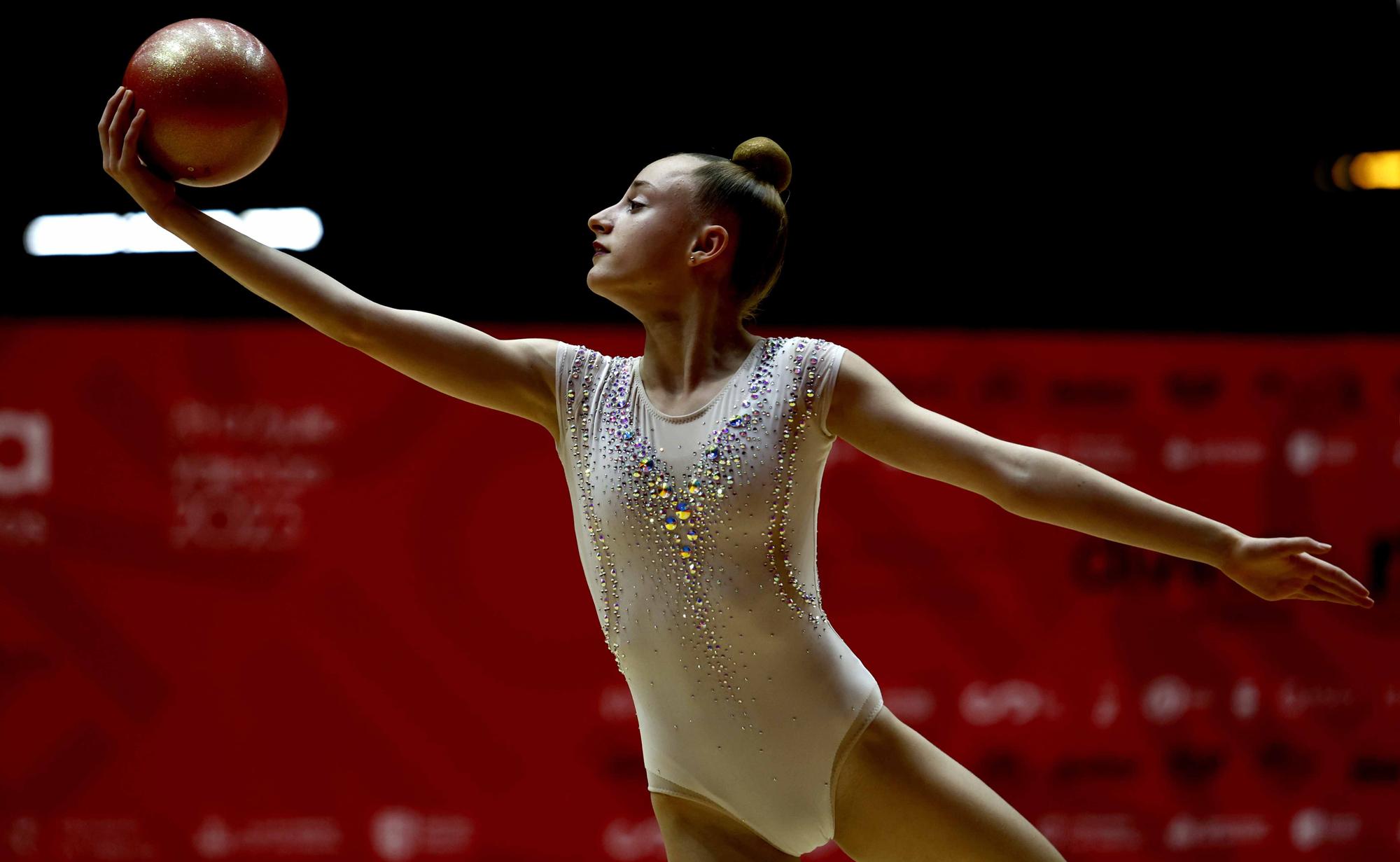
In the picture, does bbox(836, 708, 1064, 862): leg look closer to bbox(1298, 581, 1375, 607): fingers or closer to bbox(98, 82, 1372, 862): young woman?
bbox(98, 82, 1372, 862): young woman

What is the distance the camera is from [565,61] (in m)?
4.39

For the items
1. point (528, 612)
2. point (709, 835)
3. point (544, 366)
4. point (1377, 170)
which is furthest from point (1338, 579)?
point (1377, 170)

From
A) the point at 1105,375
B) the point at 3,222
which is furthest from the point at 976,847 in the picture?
the point at 3,222

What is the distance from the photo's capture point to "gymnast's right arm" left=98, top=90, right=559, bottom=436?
7.13 ft

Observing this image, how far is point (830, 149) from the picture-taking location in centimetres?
452

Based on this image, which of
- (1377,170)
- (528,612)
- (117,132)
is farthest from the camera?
(1377,170)

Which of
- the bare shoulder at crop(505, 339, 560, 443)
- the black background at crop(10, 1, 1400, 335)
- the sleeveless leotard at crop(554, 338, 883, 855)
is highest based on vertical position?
the black background at crop(10, 1, 1400, 335)

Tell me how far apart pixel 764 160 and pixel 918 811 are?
3.66ft

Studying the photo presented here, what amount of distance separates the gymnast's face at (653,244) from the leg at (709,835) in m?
0.84

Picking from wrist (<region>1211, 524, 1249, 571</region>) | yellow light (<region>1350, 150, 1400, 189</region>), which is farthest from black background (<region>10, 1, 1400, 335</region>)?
wrist (<region>1211, 524, 1249, 571</region>)

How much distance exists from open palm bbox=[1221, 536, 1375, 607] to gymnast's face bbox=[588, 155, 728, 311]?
97cm

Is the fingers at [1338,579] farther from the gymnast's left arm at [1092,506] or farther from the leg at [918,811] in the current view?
the leg at [918,811]

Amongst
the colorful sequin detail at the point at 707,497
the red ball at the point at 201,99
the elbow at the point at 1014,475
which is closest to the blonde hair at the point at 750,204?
the colorful sequin detail at the point at 707,497

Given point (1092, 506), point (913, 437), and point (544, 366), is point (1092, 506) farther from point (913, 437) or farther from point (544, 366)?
point (544, 366)
